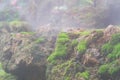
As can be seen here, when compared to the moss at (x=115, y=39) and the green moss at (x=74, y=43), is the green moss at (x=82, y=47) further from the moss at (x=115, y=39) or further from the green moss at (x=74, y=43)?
the moss at (x=115, y=39)

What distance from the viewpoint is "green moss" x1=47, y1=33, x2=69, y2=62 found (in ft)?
20.5

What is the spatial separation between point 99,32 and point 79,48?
0.65 m

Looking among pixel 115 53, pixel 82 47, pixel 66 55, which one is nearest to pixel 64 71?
pixel 66 55

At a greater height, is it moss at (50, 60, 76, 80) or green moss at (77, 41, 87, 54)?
green moss at (77, 41, 87, 54)

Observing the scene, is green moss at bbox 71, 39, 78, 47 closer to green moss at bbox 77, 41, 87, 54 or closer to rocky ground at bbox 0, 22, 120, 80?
rocky ground at bbox 0, 22, 120, 80

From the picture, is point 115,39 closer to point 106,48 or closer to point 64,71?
point 106,48

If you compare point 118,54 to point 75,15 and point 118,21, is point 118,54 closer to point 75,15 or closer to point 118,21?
point 118,21

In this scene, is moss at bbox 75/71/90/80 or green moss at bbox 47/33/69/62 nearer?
moss at bbox 75/71/90/80

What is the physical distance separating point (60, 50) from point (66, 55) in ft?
0.75

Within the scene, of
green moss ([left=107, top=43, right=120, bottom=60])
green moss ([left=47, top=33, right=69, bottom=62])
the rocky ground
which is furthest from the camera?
green moss ([left=47, top=33, right=69, bottom=62])

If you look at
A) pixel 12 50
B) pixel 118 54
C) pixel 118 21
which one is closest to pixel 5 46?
pixel 12 50

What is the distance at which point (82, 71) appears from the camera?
18.5 feet

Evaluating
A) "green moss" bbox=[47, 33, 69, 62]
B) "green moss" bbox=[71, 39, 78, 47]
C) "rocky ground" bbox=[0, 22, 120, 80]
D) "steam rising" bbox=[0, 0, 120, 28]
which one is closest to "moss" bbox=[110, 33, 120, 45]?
"rocky ground" bbox=[0, 22, 120, 80]

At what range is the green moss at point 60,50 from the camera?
6.24 m
